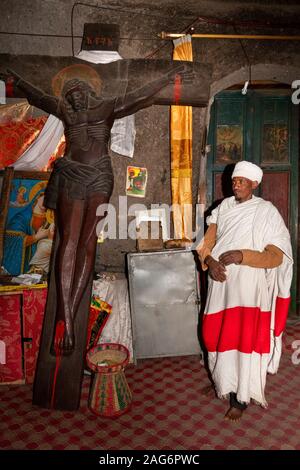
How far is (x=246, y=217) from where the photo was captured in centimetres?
327

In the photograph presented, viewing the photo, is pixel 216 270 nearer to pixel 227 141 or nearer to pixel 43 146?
pixel 43 146

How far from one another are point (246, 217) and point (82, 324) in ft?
6.11

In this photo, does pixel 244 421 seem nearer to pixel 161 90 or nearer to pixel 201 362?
pixel 201 362

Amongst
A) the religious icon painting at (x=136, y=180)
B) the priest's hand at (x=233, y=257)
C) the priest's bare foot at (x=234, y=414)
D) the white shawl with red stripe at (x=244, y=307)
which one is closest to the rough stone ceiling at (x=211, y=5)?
the religious icon painting at (x=136, y=180)

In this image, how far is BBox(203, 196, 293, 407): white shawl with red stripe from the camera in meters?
3.17

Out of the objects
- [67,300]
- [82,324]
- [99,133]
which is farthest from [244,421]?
[99,133]

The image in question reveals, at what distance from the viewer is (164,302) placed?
4.25m

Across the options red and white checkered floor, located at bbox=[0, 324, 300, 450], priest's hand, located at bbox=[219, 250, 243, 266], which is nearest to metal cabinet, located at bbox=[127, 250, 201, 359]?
red and white checkered floor, located at bbox=[0, 324, 300, 450]

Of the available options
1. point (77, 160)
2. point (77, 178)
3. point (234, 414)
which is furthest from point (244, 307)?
point (77, 160)

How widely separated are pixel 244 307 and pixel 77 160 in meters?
2.19

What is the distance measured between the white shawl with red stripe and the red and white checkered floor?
0.81 ft

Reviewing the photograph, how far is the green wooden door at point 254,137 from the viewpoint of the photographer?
513 cm

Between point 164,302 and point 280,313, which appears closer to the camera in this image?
point 280,313

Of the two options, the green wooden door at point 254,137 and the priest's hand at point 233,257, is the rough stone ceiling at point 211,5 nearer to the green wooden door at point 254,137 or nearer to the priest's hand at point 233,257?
the green wooden door at point 254,137
